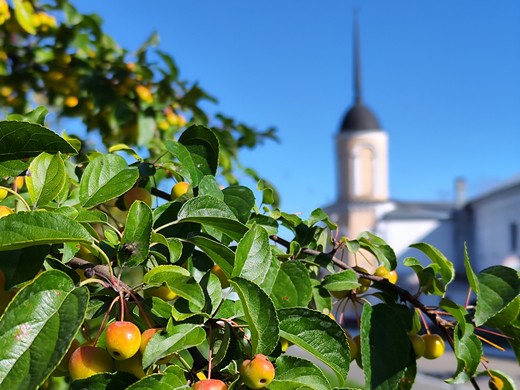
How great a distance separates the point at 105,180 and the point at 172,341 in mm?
250

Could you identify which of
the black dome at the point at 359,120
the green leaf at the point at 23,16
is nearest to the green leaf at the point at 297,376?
the green leaf at the point at 23,16

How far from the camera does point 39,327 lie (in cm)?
48

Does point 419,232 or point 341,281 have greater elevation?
point 419,232

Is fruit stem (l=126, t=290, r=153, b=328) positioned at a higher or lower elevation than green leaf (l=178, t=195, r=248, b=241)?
lower

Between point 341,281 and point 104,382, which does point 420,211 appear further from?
point 104,382

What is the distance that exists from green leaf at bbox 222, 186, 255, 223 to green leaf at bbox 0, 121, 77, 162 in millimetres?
194

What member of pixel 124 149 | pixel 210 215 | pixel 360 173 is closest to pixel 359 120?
pixel 360 173

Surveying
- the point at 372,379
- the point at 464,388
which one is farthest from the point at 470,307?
the point at 464,388

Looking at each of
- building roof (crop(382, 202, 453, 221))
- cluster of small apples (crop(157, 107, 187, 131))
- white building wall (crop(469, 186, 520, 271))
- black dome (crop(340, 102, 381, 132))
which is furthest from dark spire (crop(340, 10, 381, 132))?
cluster of small apples (crop(157, 107, 187, 131))

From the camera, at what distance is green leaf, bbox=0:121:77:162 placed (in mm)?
582

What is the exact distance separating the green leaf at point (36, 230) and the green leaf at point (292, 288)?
0.24 meters

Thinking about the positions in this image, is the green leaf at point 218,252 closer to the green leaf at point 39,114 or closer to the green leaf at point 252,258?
the green leaf at point 252,258

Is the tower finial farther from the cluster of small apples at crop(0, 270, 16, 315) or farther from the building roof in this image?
the cluster of small apples at crop(0, 270, 16, 315)

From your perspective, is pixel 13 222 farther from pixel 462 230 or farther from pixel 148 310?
pixel 462 230
